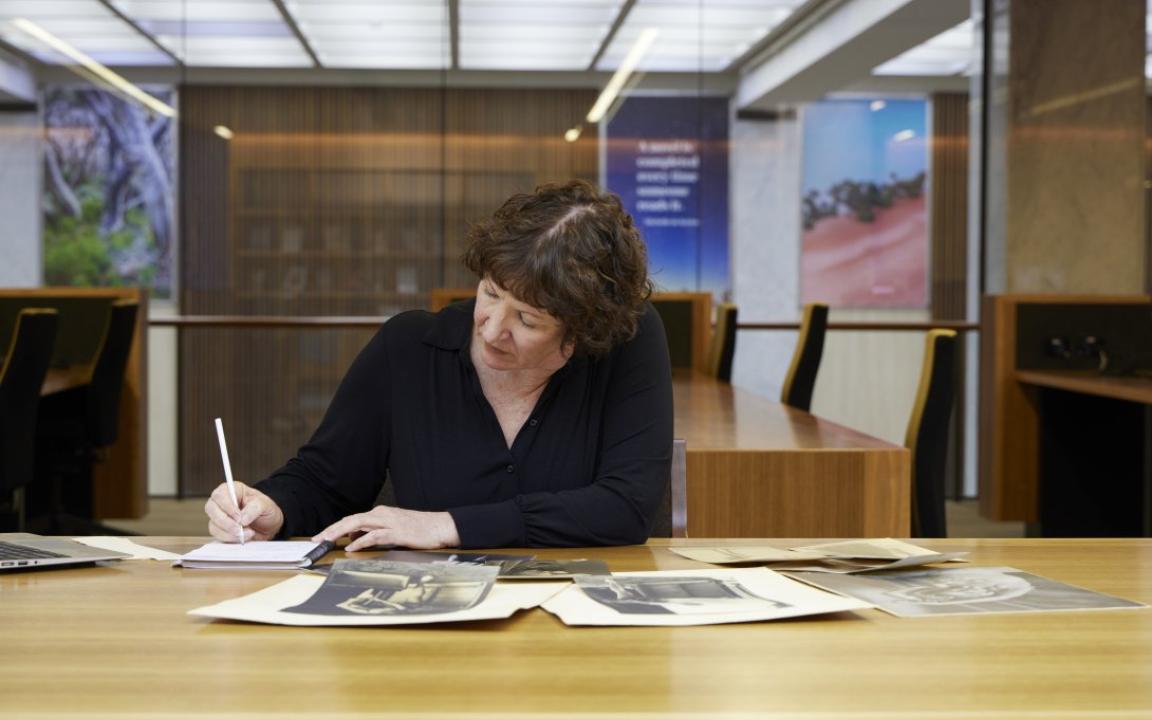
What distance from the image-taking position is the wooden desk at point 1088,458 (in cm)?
518

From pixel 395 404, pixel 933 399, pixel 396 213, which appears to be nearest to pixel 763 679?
pixel 395 404

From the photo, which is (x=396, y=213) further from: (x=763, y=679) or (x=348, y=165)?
(x=763, y=679)

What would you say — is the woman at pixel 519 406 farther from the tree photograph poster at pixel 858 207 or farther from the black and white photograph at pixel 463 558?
the tree photograph poster at pixel 858 207

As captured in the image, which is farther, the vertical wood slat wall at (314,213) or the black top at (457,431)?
the vertical wood slat wall at (314,213)

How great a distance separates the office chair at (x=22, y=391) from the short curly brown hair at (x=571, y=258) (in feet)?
8.75

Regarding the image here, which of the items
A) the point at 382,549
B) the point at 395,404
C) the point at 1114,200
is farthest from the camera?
the point at 1114,200

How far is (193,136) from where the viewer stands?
7125 millimetres

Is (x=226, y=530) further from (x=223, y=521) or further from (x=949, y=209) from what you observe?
(x=949, y=209)

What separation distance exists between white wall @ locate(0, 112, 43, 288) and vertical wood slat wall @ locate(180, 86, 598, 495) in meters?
0.73

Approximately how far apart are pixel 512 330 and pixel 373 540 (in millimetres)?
324

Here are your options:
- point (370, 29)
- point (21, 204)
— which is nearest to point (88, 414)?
point (21, 204)

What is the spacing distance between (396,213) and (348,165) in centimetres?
35

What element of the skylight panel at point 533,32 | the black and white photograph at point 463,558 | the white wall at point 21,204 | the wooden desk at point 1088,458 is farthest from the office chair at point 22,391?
the skylight panel at point 533,32

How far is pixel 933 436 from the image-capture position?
320 cm
